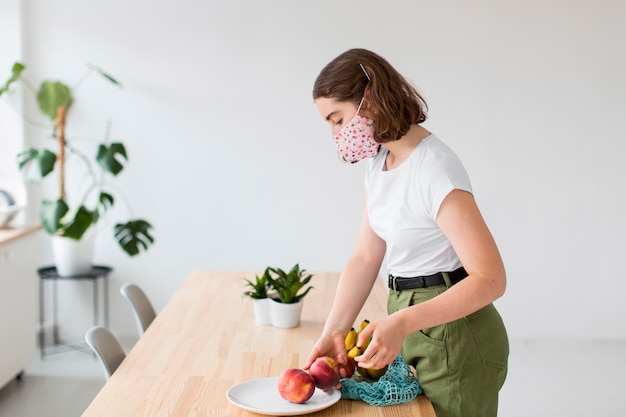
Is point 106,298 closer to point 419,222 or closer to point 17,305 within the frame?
point 17,305

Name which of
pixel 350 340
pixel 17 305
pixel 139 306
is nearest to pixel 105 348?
pixel 139 306

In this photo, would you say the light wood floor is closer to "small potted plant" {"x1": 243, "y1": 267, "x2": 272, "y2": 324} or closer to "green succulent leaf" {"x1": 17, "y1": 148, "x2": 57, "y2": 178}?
"green succulent leaf" {"x1": 17, "y1": 148, "x2": 57, "y2": 178}

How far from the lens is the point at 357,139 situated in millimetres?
1907

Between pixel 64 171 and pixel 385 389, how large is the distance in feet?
11.5

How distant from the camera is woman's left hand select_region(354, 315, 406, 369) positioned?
1584mm

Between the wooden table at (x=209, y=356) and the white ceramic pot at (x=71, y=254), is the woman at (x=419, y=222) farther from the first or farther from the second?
the white ceramic pot at (x=71, y=254)

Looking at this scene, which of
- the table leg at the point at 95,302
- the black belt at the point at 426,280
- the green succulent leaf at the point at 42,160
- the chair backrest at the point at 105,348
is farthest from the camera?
the table leg at the point at 95,302

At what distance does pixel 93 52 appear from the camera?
4.67 metres

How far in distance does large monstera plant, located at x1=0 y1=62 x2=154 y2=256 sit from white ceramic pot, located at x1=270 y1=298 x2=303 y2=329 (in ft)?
6.87

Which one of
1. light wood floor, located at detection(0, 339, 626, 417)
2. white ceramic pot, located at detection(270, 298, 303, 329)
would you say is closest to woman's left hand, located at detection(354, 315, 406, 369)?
white ceramic pot, located at detection(270, 298, 303, 329)

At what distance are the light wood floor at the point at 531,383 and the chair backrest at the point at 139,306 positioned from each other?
1.01 m

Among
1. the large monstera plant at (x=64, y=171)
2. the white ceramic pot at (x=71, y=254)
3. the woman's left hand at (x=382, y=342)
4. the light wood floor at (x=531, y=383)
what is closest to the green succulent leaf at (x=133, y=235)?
the large monstera plant at (x=64, y=171)

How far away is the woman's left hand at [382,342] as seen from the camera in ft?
5.20

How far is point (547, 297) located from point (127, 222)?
2.69 metres
